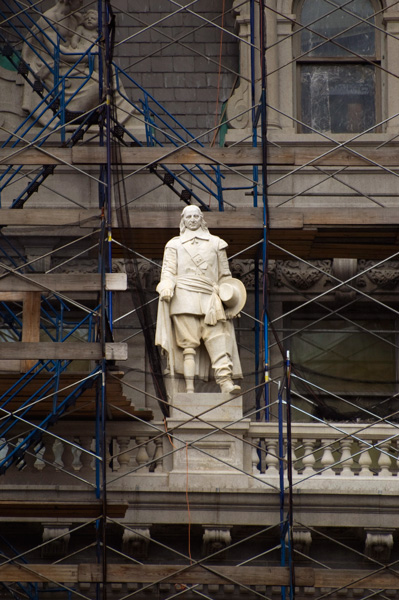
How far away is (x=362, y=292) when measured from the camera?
2880 cm

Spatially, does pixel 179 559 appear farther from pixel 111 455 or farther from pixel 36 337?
pixel 36 337

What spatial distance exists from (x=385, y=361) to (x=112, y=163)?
5.42 meters

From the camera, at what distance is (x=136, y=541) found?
24547 mm

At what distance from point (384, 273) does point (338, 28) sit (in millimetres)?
4198

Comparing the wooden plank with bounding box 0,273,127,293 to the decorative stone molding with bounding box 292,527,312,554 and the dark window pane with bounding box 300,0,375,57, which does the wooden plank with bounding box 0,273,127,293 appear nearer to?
the decorative stone molding with bounding box 292,527,312,554

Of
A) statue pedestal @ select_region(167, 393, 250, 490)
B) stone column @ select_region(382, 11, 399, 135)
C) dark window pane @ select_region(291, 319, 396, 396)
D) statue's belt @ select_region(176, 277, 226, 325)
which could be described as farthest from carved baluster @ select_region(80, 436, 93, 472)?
stone column @ select_region(382, 11, 399, 135)

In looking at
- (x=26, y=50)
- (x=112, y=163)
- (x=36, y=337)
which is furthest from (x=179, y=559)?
(x=26, y=50)

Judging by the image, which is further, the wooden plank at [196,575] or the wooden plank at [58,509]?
the wooden plank at [58,509]

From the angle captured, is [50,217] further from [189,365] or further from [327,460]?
[327,460]

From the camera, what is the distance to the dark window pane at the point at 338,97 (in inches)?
1209

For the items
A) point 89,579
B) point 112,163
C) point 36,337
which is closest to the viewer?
point 89,579

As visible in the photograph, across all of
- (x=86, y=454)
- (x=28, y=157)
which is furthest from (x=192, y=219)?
(x=86, y=454)

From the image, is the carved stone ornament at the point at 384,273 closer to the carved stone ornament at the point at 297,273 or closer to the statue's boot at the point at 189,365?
the carved stone ornament at the point at 297,273

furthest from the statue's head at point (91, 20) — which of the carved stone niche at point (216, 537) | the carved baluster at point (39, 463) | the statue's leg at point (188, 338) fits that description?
the carved stone niche at point (216, 537)
